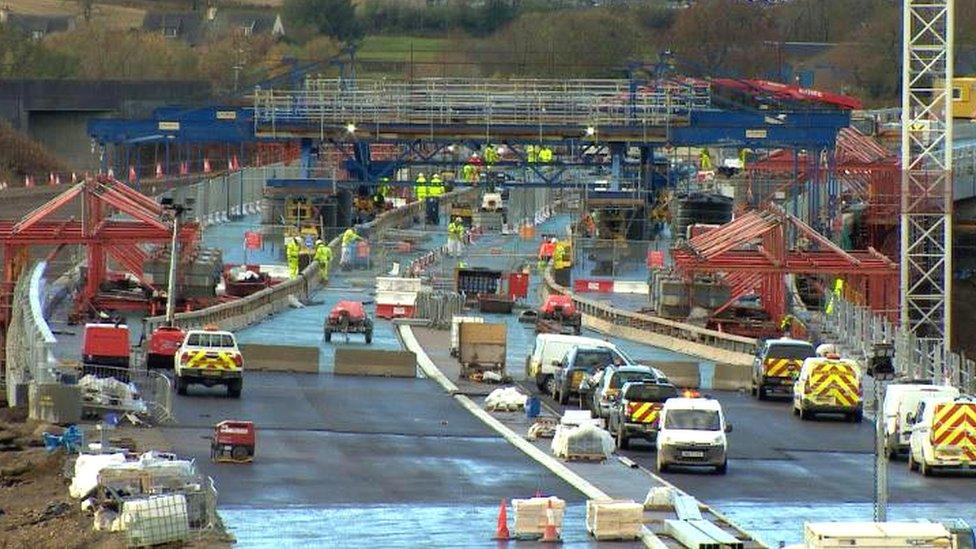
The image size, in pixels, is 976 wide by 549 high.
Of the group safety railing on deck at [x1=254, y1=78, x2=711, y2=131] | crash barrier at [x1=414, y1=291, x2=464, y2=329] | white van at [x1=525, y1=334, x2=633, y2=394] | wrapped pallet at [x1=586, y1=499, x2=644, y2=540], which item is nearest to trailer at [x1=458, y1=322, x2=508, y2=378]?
white van at [x1=525, y1=334, x2=633, y2=394]

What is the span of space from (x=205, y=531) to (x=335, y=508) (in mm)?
3700

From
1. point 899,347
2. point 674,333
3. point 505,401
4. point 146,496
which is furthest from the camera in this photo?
point 674,333

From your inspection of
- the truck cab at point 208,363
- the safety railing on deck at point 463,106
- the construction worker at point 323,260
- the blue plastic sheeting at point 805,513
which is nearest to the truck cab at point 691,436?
the blue plastic sheeting at point 805,513

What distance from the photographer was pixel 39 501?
139 ft

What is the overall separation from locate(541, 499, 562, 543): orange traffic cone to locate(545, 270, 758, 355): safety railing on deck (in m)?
33.5

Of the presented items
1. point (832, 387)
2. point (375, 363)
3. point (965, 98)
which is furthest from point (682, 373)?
point (965, 98)

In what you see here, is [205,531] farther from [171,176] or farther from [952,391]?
[171,176]

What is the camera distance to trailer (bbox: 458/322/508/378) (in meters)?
64.2

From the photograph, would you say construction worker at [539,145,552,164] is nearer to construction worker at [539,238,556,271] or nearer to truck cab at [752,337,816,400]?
construction worker at [539,238,556,271]

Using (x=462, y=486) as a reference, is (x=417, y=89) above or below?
above

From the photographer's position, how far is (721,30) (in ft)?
626

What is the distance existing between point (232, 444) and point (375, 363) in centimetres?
2007

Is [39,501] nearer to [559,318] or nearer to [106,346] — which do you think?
[106,346]

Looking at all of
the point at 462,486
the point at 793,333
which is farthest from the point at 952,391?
the point at 793,333
